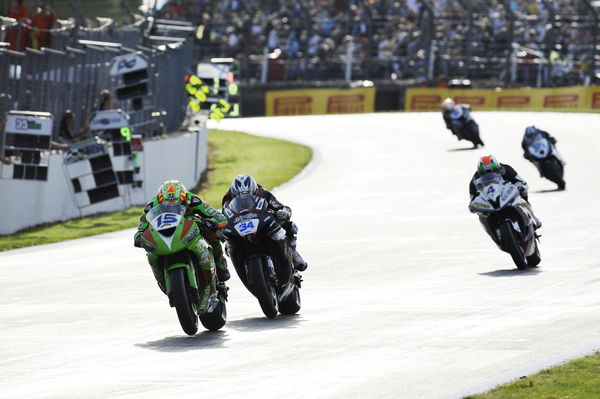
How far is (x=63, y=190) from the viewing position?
24.0 m

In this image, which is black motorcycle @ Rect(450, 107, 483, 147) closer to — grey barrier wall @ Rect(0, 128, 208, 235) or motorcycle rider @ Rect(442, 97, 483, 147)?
motorcycle rider @ Rect(442, 97, 483, 147)

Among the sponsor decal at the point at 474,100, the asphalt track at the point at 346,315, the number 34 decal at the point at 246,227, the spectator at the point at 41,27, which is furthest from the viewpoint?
the sponsor decal at the point at 474,100

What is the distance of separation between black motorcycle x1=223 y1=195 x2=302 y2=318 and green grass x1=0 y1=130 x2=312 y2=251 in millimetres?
9460

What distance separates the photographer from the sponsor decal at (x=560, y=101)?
46.2 meters

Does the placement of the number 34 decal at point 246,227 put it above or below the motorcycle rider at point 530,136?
below

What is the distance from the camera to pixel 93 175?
2434 centimetres

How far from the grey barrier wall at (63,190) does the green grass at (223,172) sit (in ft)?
0.77

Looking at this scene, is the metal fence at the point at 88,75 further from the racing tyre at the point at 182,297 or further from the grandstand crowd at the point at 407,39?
the grandstand crowd at the point at 407,39

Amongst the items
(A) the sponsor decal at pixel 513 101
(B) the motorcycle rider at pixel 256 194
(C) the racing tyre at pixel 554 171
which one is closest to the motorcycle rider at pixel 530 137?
(C) the racing tyre at pixel 554 171

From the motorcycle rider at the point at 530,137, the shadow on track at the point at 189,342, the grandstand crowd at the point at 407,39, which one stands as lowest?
the shadow on track at the point at 189,342

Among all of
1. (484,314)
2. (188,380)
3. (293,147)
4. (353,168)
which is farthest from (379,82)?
(188,380)

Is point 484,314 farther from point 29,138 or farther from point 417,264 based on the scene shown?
point 29,138

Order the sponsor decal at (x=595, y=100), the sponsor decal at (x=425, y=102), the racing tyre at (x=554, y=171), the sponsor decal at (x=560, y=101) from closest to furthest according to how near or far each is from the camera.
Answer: the racing tyre at (x=554, y=171) → the sponsor decal at (x=595, y=100) → the sponsor decal at (x=560, y=101) → the sponsor decal at (x=425, y=102)

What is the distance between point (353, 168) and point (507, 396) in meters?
24.8
